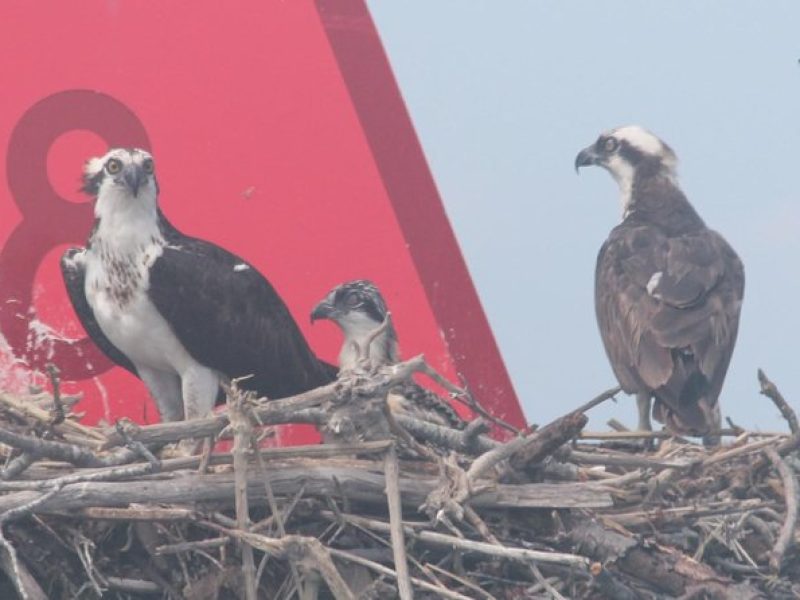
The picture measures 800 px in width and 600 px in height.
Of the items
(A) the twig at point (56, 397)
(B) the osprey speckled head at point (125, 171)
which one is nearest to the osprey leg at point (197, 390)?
(B) the osprey speckled head at point (125, 171)

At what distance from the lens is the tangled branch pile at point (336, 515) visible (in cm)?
455

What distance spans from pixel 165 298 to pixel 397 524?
1.61 m

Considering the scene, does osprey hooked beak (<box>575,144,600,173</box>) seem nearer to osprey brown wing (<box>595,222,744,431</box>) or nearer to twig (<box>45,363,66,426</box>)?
osprey brown wing (<box>595,222,744,431</box>)

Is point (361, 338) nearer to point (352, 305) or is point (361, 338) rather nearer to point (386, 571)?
point (352, 305)

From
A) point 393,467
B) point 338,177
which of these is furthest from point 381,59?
point 393,467

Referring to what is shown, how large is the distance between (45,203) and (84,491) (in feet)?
5.15

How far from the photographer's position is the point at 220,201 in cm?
579

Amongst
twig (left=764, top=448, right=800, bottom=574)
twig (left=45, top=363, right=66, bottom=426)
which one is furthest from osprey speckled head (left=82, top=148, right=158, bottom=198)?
twig (left=764, top=448, right=800, bottom=574)

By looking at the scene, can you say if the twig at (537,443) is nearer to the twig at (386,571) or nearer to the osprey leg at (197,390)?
the twig at (386,571)

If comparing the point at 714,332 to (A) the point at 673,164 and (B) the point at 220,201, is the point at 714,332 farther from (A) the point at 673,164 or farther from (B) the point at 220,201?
(B) the point at 220,201

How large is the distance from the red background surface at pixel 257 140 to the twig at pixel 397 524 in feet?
3.14

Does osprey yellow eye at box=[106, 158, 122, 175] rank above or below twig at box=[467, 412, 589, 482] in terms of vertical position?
above

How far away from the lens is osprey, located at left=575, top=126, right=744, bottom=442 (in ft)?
22.8

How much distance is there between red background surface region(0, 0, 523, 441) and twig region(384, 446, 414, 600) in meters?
0.96
